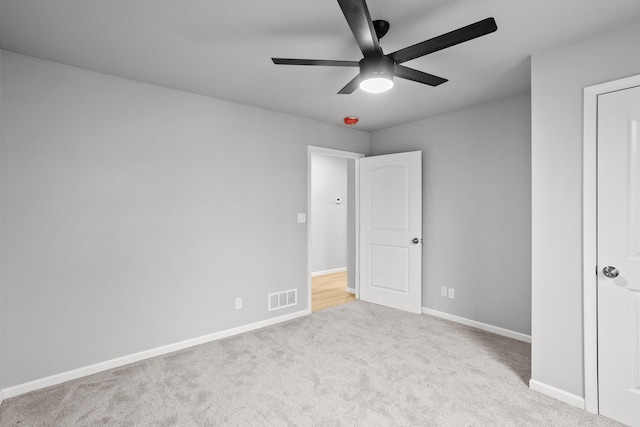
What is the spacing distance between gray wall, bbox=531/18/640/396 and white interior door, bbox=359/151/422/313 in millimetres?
1735

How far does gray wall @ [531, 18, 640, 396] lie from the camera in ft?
7.03

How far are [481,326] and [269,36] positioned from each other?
3.49 metres

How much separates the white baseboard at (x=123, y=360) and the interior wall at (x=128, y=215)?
5 centimetres

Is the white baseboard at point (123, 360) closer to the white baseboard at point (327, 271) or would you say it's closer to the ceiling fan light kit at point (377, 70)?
the white baseboard at point (327, 271)

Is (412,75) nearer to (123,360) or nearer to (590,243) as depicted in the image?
(590,243)

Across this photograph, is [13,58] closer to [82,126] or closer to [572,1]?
[82,126]

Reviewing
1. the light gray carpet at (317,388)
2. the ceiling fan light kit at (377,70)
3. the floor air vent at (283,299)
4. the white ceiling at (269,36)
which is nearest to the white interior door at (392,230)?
the light gray carpet at (317,388)

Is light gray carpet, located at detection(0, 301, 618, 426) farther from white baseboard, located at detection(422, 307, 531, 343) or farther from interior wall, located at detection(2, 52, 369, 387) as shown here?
interior wall, located at detection(2, 52, 369, 387)

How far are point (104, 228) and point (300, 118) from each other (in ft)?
7.84

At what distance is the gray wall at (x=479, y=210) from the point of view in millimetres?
3281

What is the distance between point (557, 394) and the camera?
7.36 ft

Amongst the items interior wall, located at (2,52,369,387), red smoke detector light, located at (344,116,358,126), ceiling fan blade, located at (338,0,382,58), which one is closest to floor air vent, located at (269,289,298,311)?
interior wall, located at (2,52,369,387)

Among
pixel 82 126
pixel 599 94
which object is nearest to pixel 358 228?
pixel 599 94

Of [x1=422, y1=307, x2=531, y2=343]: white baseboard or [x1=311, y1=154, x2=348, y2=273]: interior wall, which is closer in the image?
Result: [x1=422, y1=307, x2=531, y2=343]: white baseboard
